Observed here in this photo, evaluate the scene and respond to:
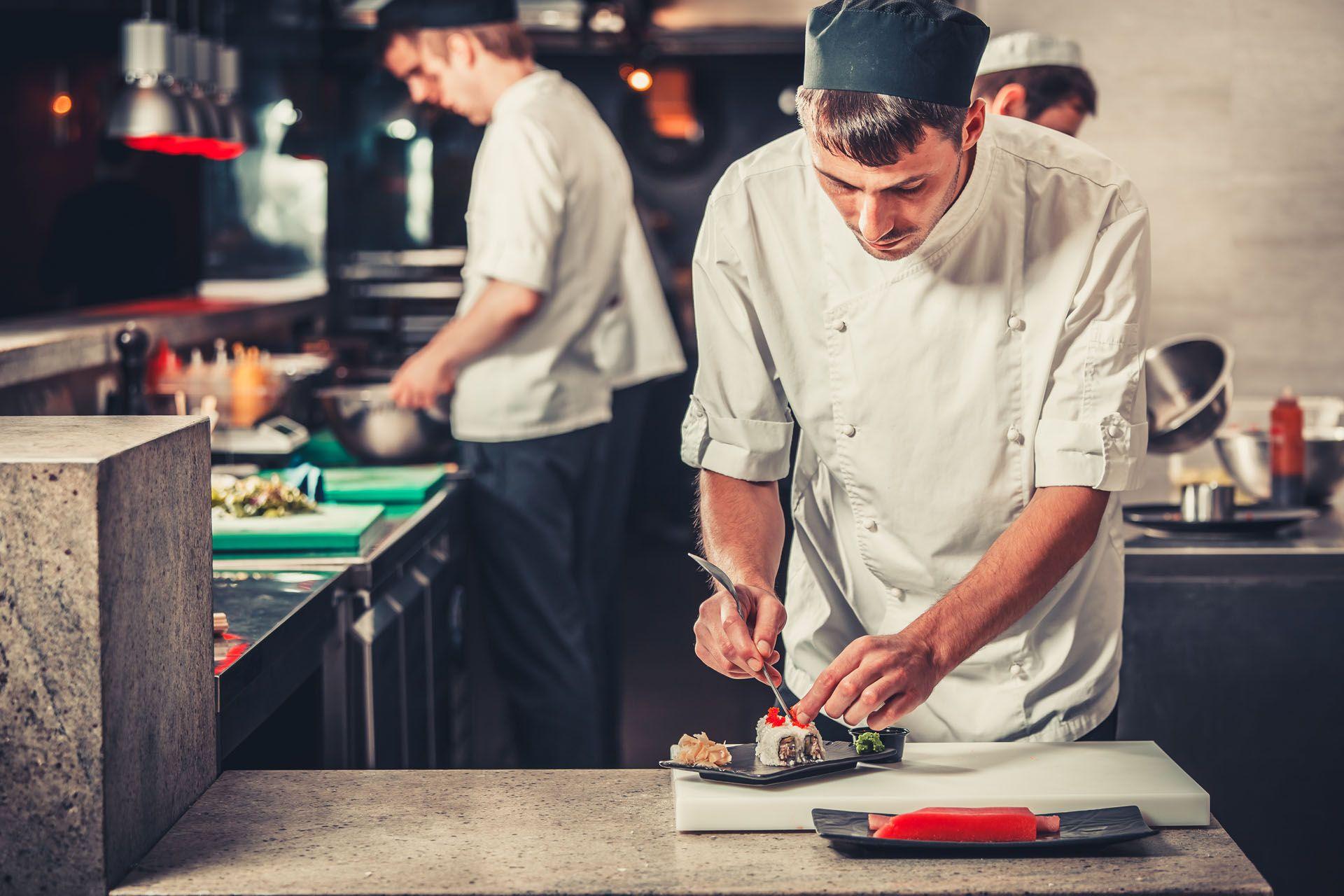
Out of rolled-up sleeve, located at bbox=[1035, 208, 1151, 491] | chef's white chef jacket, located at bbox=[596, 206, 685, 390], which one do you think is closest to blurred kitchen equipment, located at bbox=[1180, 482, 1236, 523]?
rolled-up sleeve, located at bbox=[1035, 208, 1151, 491]

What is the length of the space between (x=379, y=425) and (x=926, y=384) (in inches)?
67.6

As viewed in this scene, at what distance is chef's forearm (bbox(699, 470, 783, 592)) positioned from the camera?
1636mm

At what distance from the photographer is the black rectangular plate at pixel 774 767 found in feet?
4.18

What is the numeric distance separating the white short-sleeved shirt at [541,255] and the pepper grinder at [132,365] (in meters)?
0.66

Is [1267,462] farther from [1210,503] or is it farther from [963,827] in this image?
[963,827]

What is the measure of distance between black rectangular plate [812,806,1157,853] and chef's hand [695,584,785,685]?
0.78 ft

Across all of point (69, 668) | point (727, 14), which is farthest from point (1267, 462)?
point (727, 14)

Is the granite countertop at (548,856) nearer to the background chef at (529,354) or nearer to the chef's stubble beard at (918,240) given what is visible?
the chef's stubble beard at (918,240)

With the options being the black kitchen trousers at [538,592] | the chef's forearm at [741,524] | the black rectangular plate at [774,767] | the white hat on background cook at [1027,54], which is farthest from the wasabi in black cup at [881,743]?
the black kitchen trousers at [538,592]

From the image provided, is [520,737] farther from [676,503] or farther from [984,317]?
[676,503]

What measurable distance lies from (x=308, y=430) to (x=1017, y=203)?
8.11ft

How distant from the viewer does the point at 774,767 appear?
1310 millimetres

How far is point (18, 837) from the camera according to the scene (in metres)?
1.13

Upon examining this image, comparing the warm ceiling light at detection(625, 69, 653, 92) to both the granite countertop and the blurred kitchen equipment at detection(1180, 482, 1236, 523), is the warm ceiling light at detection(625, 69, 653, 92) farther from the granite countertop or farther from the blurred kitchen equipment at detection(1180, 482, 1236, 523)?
the granite countertop
